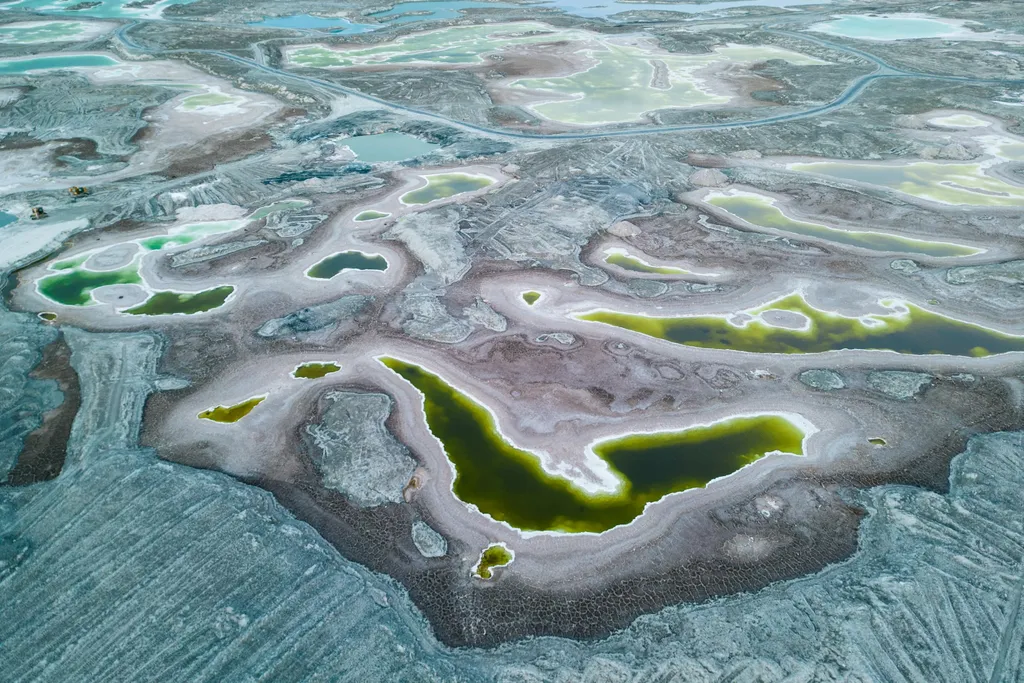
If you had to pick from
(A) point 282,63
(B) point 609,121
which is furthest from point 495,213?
(A) point 282,63

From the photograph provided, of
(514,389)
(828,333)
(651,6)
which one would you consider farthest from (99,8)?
(828,333)

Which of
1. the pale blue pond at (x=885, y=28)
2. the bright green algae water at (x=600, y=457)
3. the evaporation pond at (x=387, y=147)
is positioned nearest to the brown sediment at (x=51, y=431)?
the bright green algae water at (x=600, y=457)

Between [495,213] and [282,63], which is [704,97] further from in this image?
[282,63]

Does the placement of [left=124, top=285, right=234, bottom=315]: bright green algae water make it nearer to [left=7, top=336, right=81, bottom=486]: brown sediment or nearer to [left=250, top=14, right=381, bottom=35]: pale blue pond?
[left=7, top=336, right=81, bottom=486]: brown sediment

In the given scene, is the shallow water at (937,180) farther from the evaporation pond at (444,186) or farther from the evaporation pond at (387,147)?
the evaporation pond at (387,147)

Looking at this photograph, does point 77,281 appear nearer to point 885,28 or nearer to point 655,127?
point 655,127

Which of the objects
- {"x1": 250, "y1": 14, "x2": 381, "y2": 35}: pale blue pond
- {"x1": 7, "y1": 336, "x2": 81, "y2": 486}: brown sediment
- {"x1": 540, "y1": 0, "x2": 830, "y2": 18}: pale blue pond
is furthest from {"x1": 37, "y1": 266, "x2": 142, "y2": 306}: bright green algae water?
{"x1": 540, "y1": 0, "x2": 830, "y2": 18}: pale blue pond
